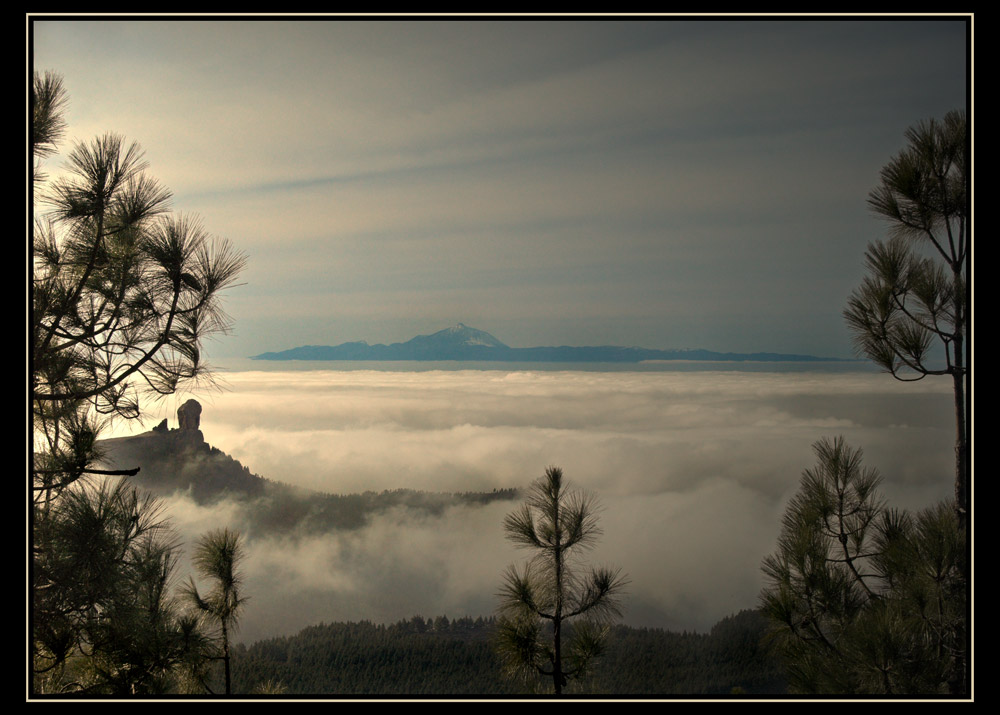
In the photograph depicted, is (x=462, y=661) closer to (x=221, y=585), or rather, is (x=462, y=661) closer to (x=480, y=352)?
(x=221, y=585)

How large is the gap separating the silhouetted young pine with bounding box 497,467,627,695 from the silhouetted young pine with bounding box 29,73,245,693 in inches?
46.9

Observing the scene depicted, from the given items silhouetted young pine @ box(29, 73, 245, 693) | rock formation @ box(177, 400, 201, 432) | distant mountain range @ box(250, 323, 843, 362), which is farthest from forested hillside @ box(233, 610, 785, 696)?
distant mountain range @ box(250, 323, 843, 362)

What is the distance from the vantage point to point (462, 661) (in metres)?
2.43

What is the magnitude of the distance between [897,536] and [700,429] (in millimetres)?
769

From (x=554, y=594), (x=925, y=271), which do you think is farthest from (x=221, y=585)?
(x=925, y=271)

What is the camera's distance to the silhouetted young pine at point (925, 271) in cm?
214

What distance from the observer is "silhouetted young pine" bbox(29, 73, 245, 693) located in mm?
1947

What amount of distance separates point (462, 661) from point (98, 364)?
1.63 meters

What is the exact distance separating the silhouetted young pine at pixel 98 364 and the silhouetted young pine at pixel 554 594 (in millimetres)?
1190

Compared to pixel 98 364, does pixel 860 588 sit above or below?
below

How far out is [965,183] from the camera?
6.98 feet

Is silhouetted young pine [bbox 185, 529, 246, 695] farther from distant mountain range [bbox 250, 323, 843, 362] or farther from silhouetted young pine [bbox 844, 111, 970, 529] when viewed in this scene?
silhouetted young pine [bbox 844, 111, 970, 529]
